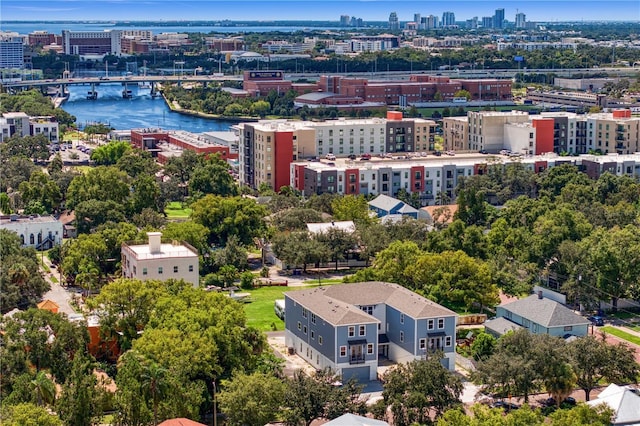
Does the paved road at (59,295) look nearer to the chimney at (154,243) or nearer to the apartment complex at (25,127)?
the chimney at (154,243)

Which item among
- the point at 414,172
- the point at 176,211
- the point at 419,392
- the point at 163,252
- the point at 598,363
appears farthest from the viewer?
the point at 414,172

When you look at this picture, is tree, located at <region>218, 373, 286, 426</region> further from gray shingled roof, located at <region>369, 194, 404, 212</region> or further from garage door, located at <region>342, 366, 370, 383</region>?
gray shingled roof, located at <region>369, 194, 404, 212</region>

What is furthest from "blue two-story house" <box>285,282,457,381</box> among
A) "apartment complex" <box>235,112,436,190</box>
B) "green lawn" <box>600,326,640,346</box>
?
"apartment complex" <box>235,112,436,190</box>

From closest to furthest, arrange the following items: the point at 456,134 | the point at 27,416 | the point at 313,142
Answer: the point at 27,416, the point at 313,142, the point at 456,134

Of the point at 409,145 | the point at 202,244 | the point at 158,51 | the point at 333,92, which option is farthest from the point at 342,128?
the point at 158,51

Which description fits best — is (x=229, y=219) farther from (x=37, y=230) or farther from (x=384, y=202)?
(x=384, y=202)

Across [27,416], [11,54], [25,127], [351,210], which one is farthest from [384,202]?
[11,54]
